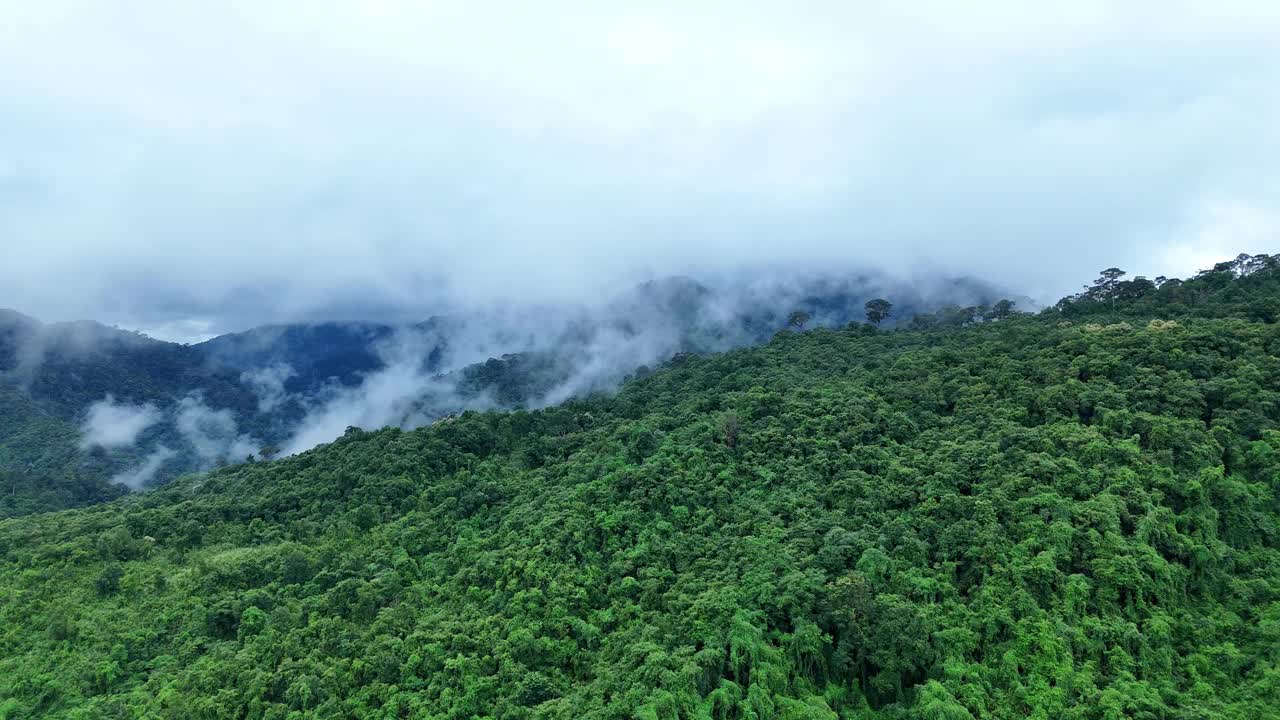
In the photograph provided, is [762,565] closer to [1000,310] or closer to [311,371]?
[1000,310]

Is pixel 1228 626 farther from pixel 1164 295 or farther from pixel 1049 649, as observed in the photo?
pixel 1164 295

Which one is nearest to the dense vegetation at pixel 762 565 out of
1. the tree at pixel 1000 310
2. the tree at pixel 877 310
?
the tree at pixel 1000 310

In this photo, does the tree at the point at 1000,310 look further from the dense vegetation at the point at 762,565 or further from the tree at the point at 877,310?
the dense vegetation at the point at 762,565

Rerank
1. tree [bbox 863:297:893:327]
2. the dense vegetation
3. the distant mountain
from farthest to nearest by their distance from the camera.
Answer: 1. the distant mountain
2. tree [bbox 863:297:893:327]
3. the dense vegetation

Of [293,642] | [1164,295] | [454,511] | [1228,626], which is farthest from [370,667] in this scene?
[1164,295]

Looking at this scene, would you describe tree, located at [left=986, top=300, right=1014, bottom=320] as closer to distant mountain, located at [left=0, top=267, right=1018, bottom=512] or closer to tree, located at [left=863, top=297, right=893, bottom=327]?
tree, located at [left=863, top=297, right=893, bottom=327]

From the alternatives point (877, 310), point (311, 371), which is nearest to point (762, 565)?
point (877, 310)

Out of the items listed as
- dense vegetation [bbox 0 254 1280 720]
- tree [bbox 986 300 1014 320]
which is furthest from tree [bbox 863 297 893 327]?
dense vegetation [bbox 0 254 1280 720]
